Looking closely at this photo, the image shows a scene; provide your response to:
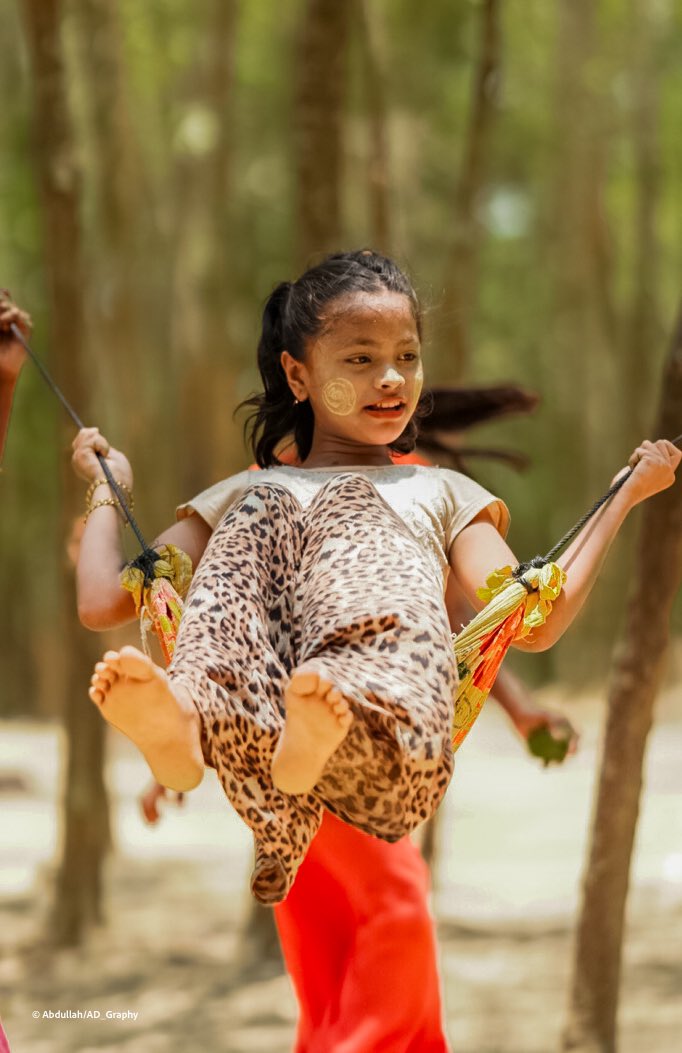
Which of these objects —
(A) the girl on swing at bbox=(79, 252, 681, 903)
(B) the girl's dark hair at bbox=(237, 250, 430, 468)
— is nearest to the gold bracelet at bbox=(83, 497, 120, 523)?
(A) the girl on swing at bbox=(79, 252, 681, 903)

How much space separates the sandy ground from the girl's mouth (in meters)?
2.80

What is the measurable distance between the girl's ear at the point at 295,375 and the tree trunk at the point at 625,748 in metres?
1.27

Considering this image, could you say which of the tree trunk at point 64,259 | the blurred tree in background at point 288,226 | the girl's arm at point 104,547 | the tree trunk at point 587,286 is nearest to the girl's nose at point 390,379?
the girl's arm at point 104,547

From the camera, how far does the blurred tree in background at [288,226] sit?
11.6m

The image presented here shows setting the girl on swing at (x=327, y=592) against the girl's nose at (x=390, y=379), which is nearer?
the girl on swing at (x=327, y=592)

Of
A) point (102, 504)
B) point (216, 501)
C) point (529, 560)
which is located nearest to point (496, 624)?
point (529, 560)

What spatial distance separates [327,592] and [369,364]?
448 millimetres

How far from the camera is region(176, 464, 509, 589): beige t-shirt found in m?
2.56

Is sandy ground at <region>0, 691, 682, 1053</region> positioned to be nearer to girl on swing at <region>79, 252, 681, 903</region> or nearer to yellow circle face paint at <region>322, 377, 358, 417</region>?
girl on swing at <region>79, 252, 681, 903</region>

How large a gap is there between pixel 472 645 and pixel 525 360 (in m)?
13.7

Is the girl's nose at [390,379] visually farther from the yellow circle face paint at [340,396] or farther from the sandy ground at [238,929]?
the sandy ground at [238,929]

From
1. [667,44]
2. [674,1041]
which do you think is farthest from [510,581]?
[667,44]

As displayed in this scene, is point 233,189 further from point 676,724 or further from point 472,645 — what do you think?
point 472,645

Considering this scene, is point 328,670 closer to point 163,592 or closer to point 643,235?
point 163,592
